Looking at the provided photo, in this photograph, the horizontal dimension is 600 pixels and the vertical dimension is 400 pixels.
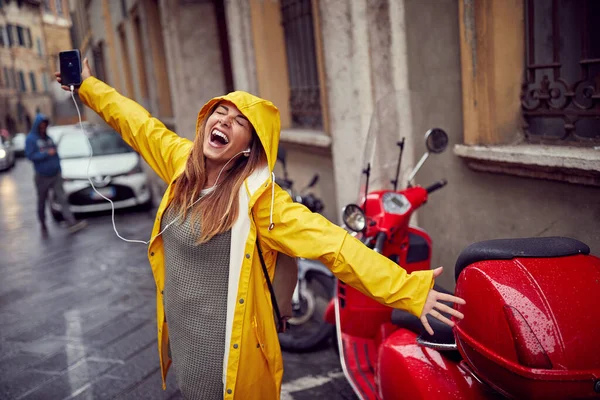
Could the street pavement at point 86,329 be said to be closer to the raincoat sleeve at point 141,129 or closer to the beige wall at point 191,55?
the raincoat sleeve at point 141,129

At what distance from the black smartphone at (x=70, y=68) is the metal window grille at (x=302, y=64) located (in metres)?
3.74

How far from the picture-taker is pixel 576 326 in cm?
138

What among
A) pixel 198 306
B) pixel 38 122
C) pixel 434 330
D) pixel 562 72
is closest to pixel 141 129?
pixel 198 306

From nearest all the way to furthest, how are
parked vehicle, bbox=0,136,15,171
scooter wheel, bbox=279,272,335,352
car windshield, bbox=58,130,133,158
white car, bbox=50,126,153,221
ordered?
scooter wheel, bbox=279,272,335,352
white car, bbox=50,126,153,221
car windshield, bbox=58,130,133,158
parked vehicle, bbox=0,136,15,171

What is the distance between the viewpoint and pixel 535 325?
139 centimetres

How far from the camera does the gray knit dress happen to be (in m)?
1.95

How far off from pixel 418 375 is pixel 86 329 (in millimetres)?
3233

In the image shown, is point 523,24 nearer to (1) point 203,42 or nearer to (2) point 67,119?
(1) point 203,42

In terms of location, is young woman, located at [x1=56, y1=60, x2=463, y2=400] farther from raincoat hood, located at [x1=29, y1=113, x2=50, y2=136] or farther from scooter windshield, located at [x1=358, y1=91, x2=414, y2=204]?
raincoat hood, located at [x1=29, y1=113, x2=50, y2=136]

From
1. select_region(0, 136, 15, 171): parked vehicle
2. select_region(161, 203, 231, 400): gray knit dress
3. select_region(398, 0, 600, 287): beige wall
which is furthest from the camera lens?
select_region(0, 136, 15, 171): parked vehicle

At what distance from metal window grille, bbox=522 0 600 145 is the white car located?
6.99m

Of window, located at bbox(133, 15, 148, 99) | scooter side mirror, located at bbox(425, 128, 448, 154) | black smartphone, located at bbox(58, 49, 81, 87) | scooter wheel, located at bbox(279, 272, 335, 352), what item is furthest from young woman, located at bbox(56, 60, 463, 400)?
window, located at bbox(133, 15, 148, 99)

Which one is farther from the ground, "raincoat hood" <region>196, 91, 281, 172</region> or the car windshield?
"raincoat hood" <region>196, 91, 281, 172</region>

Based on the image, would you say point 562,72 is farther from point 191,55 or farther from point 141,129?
point 191,55
